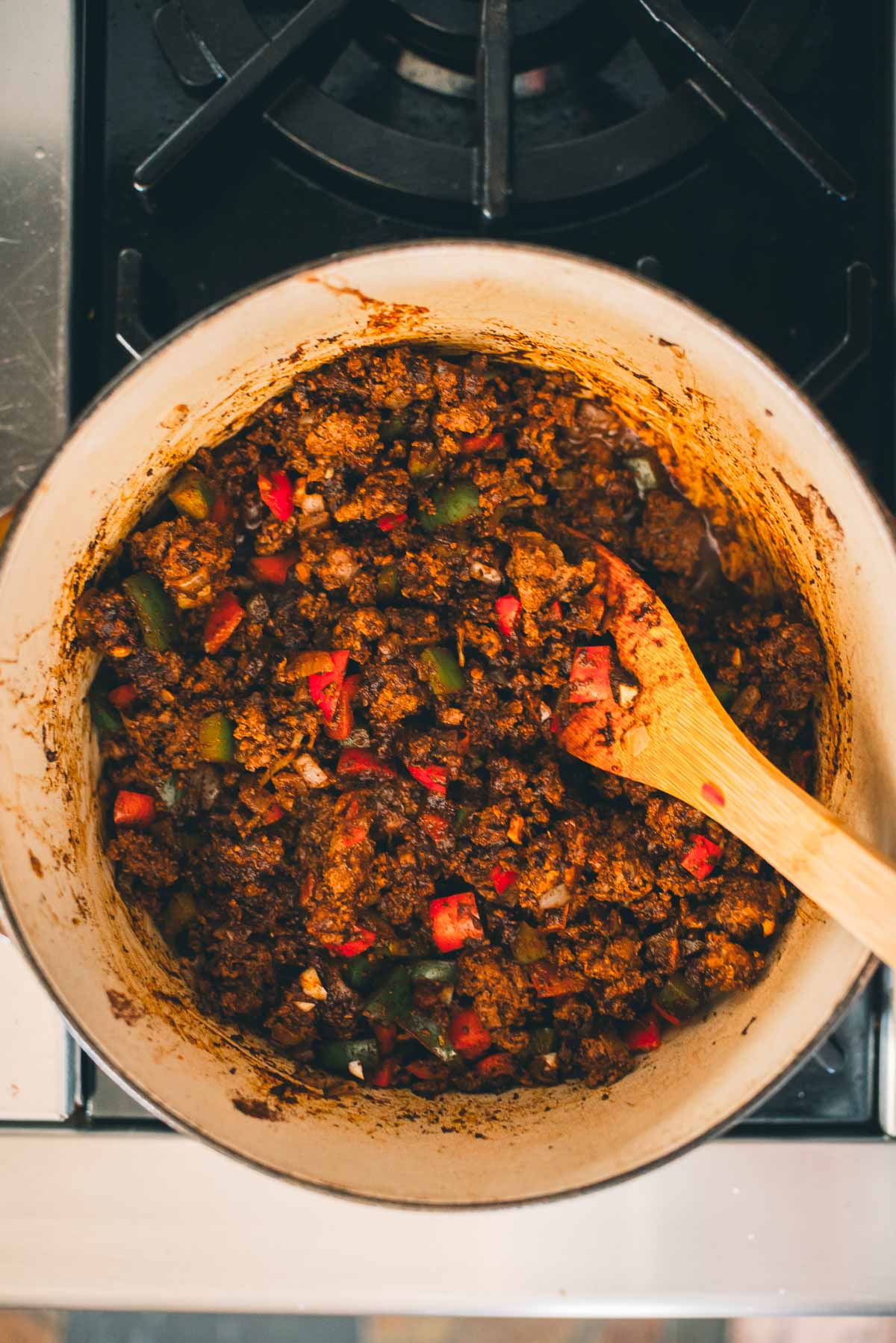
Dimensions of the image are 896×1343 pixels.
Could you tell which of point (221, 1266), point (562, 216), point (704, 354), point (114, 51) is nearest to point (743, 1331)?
point (221, 1266)

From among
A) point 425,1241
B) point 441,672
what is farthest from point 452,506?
point 425,1241

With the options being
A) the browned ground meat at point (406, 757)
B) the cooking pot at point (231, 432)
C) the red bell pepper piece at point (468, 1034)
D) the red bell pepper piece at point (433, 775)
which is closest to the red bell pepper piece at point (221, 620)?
the browned ground meat at point (406, 757)

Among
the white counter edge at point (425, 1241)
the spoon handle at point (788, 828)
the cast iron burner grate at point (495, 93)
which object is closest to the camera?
the spoon handle at point (788, 828)

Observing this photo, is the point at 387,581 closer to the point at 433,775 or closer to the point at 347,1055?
the point at 433,775

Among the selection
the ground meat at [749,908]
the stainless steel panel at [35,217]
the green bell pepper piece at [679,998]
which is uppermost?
the stainless steel panel at [35,217]

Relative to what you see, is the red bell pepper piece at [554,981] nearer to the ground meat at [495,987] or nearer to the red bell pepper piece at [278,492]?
the ground meat at [495,987]
